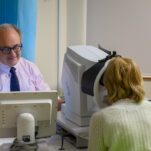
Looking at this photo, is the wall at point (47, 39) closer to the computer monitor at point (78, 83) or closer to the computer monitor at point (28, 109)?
the computer monitor at point (78, 83)

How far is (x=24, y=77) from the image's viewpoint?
2307mm

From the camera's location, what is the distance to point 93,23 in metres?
3.12

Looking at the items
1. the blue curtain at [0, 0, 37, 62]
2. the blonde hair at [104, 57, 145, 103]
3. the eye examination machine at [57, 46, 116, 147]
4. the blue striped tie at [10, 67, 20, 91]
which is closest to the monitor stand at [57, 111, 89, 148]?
the eye examination machine at [57, 46, 116, 147]

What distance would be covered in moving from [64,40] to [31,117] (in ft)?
6.46

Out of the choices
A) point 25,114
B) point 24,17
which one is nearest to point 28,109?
point 25,114

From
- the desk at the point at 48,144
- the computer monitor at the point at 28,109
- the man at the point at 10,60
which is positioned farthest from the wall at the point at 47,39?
the computer monitor at the point at 28,109

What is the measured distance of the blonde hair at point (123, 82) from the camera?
1.22m

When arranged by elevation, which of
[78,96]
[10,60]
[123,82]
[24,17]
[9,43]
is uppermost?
[24,17]

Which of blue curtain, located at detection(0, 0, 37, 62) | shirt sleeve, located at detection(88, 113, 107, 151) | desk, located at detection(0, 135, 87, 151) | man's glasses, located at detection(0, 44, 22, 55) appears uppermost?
blue curtain, located at detection(0, 0, 37, 62)

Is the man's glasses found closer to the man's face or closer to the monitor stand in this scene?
the man's face

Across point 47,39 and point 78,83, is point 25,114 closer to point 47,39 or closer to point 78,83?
point 78,83

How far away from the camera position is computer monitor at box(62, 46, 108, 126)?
1.55 meters

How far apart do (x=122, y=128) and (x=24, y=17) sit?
1.83 metres

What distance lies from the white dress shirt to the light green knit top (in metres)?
1.16
